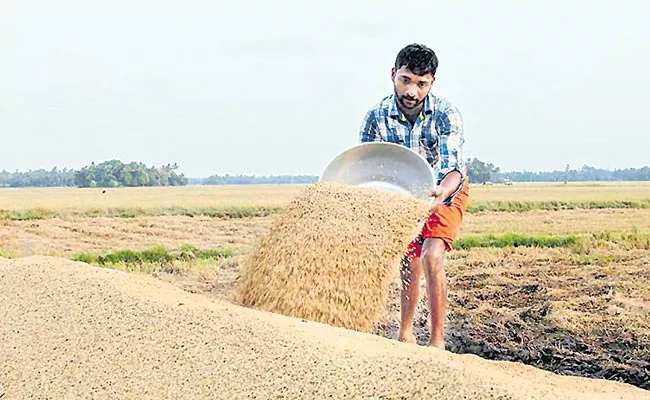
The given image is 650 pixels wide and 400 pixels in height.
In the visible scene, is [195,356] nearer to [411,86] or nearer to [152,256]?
[411,86]

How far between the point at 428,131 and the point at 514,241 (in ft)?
27.7

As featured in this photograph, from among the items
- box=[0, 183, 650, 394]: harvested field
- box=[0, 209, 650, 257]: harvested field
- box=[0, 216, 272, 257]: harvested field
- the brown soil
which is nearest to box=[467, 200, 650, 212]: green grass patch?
box=[0, 209, 650, 257]: harvested field

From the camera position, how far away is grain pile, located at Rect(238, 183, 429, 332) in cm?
408

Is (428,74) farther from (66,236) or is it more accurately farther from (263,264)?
(66,236)

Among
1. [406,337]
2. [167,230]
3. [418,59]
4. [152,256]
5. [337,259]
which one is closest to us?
[337,259]

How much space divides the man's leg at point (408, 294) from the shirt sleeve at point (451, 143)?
1.51 feet

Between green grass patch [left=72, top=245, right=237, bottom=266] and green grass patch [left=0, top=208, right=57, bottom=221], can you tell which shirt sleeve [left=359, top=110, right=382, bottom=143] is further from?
green grass patch [left=0, top=208, right=57, bottom=221]

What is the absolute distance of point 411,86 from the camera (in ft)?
14.7

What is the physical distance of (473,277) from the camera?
8805 millimetres

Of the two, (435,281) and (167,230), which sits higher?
(435,281)

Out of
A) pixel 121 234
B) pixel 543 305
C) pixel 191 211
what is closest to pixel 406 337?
pixel 543 305

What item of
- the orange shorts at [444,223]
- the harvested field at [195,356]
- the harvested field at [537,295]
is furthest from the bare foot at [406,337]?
the harvested field at [195,356]

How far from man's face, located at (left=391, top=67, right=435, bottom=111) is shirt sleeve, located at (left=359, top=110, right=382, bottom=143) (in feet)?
0.74

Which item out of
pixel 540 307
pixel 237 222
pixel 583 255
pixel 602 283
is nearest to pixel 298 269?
pixel 540 307
